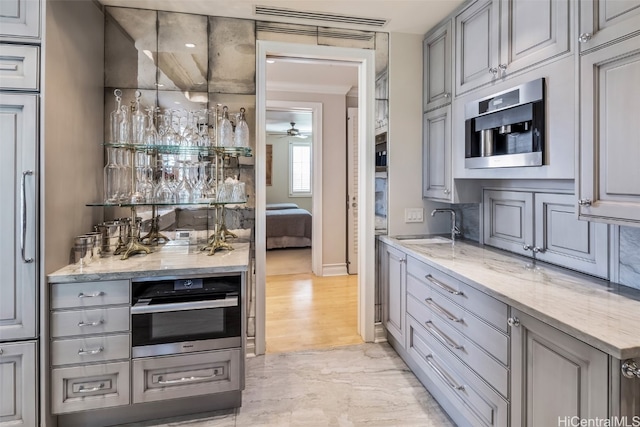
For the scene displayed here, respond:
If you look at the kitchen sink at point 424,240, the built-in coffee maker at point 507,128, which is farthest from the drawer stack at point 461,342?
the built-in coffee maker at point 507,128

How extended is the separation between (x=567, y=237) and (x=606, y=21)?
1064mm

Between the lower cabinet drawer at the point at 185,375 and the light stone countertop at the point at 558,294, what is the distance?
1326 mm

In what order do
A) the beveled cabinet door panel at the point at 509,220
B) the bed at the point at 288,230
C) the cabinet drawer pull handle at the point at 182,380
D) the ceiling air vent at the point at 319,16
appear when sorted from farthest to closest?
1. the bed at the point at 288,230
2. the ceiling air vent at the point at 319,16
3. the beveled cabinet door panel at the point at 509,220
4. the cabinet drawer pull handle at the point at 182,380

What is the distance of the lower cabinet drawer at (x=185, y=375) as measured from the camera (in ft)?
6.26

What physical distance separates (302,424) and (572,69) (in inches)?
86.9

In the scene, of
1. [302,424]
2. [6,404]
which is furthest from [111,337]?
[302,424]

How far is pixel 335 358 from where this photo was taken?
2686 mm

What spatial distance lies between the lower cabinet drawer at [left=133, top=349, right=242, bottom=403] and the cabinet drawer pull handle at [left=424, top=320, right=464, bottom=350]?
1.14 metres

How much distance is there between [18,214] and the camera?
1.72 m

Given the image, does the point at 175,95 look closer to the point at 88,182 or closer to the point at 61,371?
the point at 88,182

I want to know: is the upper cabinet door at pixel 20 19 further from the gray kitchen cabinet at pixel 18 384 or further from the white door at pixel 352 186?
the white door at pixel 352 186

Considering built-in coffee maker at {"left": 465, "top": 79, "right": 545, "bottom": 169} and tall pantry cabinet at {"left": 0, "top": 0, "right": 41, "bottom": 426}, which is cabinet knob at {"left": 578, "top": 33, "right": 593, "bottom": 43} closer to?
built-in coffee maker at {"left": 465, "top": 79, "right": 545, "bottom": 169}

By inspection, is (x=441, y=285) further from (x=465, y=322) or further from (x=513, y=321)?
(x=513, y=321)

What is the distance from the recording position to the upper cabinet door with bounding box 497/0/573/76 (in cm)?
159
